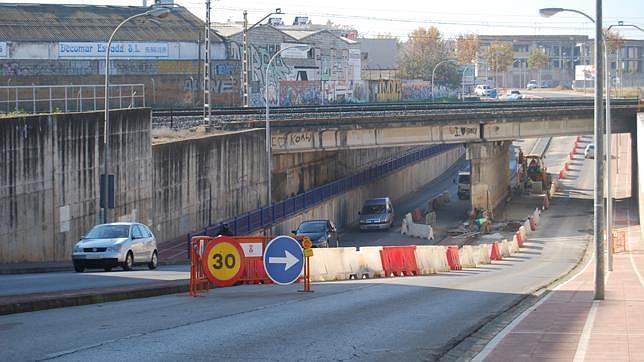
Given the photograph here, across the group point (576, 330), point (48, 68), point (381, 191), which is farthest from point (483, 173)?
point (576, 330)

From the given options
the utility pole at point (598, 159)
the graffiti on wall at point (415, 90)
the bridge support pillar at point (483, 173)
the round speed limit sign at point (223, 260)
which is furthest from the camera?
the graffiti on wall at point (415, 90)

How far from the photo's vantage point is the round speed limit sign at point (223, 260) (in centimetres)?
2223

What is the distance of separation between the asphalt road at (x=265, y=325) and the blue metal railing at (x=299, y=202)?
54.3 feet

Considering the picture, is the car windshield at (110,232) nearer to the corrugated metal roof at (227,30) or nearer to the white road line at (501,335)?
the white road line at (501,335)

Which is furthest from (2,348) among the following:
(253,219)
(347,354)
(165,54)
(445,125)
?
(165,54)

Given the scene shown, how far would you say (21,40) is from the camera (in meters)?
82.5

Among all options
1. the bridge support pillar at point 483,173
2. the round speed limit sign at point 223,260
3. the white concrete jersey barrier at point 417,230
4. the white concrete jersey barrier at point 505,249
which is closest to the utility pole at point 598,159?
the round speed limit sign at point 223,260

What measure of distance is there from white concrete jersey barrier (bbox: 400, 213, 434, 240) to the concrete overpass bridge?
5687 millimetres

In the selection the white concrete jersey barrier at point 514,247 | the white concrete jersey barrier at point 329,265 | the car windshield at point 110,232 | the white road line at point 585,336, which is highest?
the car windshield at point 110,232

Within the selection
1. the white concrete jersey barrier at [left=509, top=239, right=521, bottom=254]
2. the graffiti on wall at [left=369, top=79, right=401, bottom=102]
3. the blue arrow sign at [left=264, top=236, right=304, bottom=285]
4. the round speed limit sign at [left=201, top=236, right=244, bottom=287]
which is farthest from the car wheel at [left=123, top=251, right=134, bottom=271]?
the graffiti on wall at [left=369, top=79, right=401, bottom=102]

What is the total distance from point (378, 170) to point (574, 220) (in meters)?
16.5

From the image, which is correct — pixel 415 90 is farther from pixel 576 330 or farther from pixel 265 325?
pixel 265 325

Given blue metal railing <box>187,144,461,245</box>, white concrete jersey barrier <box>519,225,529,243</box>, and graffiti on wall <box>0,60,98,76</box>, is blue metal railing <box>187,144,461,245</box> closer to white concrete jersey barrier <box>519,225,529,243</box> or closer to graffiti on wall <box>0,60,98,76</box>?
white concrete jersey barrier <box>519,225,529,243</box>

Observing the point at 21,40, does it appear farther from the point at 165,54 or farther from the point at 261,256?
the point at 261,256
